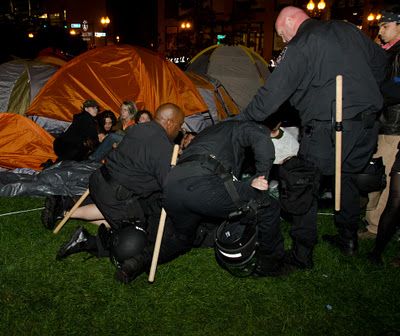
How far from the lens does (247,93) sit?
30.6 ft

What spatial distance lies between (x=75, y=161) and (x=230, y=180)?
3.36 m

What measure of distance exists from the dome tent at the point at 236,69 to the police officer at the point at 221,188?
19.5ft

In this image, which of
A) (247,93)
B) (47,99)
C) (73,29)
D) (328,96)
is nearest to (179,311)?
(328,96)

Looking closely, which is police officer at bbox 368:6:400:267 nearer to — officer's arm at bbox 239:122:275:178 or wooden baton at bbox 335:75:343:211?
wooden baton at bbox 335:75:343:211

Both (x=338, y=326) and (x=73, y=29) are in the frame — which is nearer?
(x=338, y=326)

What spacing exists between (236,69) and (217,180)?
7.06m

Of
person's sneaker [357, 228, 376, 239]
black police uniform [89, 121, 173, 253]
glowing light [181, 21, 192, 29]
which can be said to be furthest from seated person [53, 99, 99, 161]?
glowing light [181, 21, 192, 29]

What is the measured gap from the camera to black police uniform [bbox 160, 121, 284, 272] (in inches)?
119

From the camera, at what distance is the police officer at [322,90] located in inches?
128

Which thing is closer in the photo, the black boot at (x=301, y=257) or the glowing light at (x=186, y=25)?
the black boot at (x=301, y=257)

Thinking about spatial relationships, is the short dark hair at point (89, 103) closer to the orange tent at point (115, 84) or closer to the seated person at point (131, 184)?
the orange tent at point (115, 84)

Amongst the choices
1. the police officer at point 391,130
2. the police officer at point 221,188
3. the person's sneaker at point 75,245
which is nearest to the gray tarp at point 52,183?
the person's sneaker at point 75,245

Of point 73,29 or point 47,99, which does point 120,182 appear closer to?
point 47,99

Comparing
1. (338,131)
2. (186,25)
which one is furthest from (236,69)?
(186,25)
